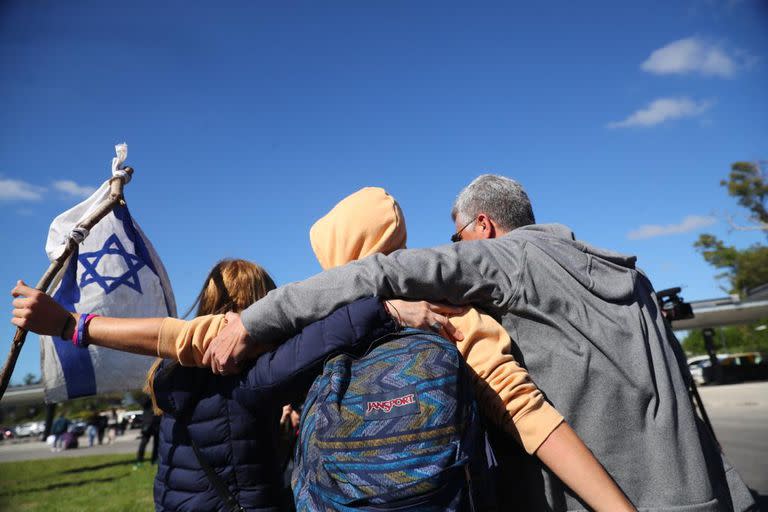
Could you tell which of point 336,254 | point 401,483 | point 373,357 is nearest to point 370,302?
point 373,357

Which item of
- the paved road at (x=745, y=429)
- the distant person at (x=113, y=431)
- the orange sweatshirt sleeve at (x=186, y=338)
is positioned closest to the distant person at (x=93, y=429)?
the distant person at (x=113, y=431)

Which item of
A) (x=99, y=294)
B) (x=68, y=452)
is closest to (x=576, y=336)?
(x=99, y=294)

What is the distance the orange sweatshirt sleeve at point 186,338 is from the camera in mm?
1771

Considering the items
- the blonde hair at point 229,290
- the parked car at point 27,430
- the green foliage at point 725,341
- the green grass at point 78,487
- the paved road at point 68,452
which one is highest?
the blonde hair at point 229,290

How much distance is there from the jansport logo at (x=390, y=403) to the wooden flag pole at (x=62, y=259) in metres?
1.54

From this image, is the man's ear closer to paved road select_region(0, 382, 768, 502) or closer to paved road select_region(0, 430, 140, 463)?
paved road select_region(0, 382, 768, 502)

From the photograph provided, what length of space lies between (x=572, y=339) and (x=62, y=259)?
233cm

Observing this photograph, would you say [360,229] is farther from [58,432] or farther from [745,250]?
[745,250]

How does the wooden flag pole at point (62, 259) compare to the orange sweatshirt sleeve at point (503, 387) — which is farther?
the wooden flag pole at point (62, 259)

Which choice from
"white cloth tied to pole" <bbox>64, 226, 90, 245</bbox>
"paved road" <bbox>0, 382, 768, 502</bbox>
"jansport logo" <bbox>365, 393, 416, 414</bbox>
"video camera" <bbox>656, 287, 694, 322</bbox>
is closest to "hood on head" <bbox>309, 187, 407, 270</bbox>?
"jansport logo" <bbox>365, 393, 416, 414</bbox>

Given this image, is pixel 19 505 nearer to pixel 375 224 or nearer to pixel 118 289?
pixel 118 289

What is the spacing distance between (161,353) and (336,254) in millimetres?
646

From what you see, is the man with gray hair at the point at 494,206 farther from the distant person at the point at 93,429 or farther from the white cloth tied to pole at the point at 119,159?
the distant person at the point at 93,429

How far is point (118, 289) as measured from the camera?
10.3 ft
